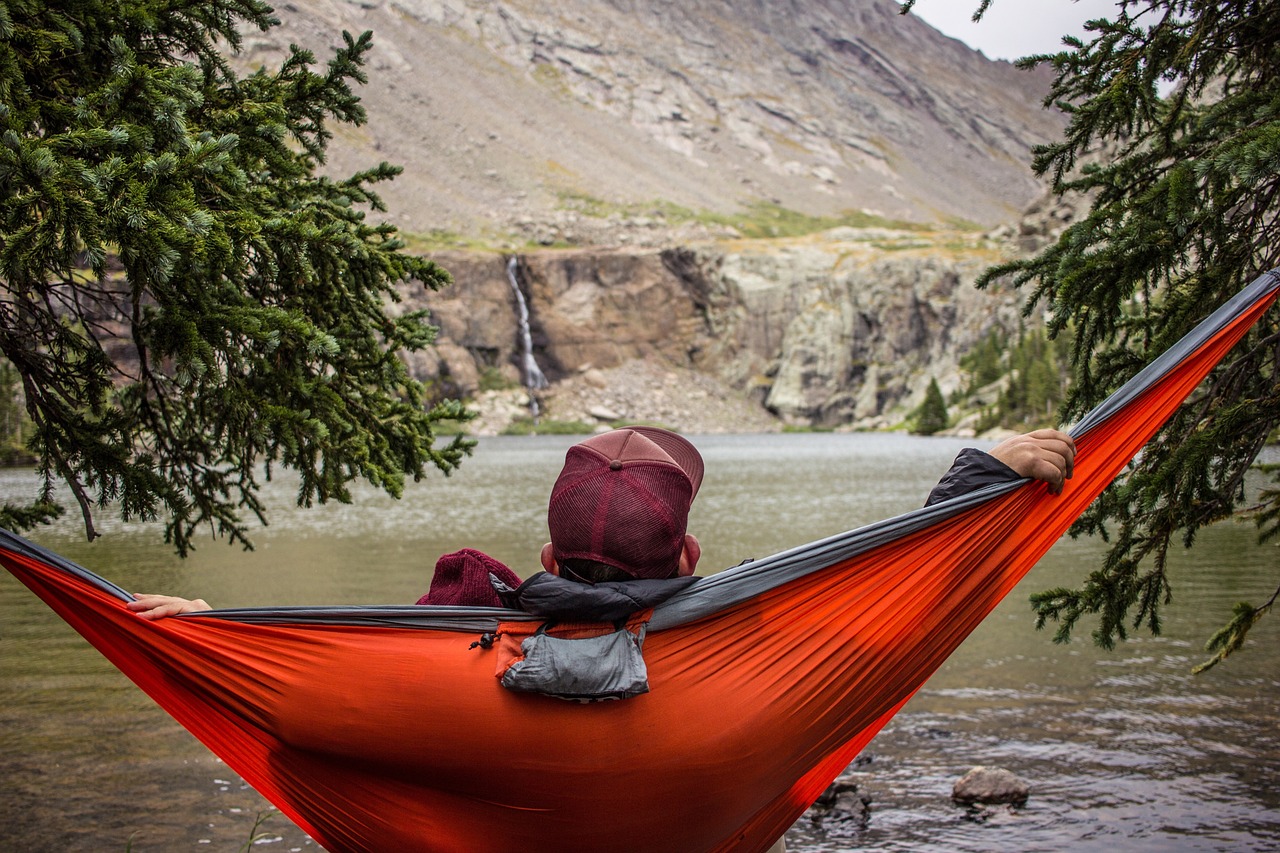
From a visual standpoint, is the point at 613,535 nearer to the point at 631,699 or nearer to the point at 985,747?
the point at 631,699

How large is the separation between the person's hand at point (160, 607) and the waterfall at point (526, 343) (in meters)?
133

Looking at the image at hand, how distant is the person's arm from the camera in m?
2.54

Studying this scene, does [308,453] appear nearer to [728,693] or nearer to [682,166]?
[728,693]

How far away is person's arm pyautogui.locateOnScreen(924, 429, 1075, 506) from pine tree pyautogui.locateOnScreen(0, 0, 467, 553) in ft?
9.26

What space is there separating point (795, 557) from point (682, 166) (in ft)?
663

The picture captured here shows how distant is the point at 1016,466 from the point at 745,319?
13697 centimetres

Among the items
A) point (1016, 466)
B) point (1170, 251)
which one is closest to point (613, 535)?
point (1016, 466)

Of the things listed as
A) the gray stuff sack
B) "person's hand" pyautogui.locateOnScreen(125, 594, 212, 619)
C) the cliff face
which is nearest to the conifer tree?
the gray stuff sack

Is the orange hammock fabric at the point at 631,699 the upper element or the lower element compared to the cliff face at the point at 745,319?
lower

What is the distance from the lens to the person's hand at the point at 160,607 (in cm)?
269

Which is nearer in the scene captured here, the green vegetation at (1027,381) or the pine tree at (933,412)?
the green vegetation at (1027,381)

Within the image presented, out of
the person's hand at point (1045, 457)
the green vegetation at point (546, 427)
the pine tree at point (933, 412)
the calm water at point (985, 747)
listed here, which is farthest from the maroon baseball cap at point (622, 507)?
the green vegetation at point (546, 427)

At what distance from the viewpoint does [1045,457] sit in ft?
8.39

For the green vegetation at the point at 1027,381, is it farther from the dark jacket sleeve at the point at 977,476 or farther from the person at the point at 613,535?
the person at the point at 613,535
